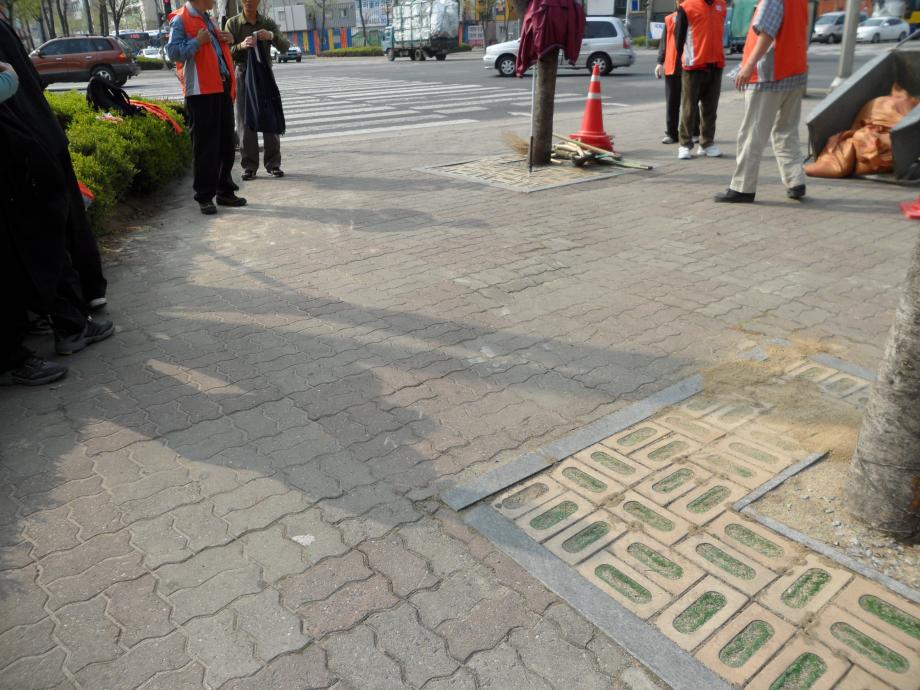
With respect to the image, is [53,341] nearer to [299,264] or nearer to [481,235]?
[299,264]

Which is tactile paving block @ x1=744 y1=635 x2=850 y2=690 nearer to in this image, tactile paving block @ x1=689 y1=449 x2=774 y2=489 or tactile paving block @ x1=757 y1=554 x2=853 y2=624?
tactile paving block @ x1=757 y1=554 x2=853 y2=624

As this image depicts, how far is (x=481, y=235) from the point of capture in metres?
6.11

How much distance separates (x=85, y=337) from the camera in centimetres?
413

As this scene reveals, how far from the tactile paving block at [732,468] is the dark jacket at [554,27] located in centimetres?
584

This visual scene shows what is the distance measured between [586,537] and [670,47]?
8.35 meters

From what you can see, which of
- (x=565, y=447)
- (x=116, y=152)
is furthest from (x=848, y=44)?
(x=565, y=447)

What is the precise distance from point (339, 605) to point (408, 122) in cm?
1240

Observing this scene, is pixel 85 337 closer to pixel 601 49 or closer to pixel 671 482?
pixel 671 482

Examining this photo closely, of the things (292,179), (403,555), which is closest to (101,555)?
(403,555)

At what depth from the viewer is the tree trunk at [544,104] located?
803 centimetres

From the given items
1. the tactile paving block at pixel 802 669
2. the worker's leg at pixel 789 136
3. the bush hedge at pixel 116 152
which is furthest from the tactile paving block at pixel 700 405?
the bush hedge at pixel 116 152

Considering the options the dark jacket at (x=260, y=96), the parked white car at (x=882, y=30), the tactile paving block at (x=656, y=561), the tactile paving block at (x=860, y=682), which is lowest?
the tactile paving block at (x=860, y=682)

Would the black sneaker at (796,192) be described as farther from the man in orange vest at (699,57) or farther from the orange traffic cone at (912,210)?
the man in orange vest at (699,57)

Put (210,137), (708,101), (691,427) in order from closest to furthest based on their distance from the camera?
(691,427), (210,137), (708,101)
